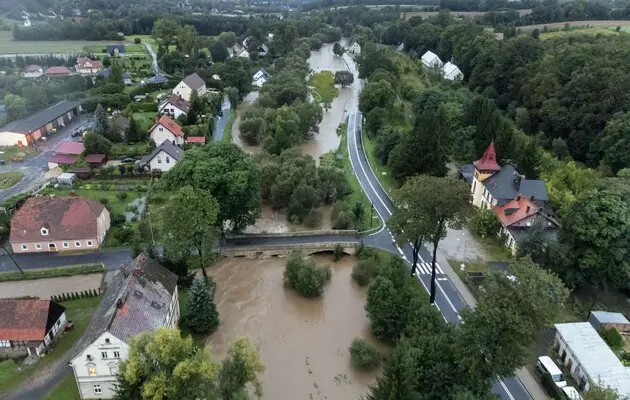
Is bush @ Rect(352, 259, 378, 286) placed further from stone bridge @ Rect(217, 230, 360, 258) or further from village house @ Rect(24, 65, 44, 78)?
village house @ Rect(24, 65, 44, 78)

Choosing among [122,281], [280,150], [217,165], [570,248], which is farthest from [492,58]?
[122,281]

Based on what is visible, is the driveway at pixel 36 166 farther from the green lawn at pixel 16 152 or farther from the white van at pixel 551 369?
the white van at pixel 551 369

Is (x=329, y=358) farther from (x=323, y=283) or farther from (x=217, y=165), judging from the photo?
(x=217, y=165)

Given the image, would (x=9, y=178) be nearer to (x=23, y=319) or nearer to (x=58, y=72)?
(x=23, y=319)

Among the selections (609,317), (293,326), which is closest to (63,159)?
(293,326)

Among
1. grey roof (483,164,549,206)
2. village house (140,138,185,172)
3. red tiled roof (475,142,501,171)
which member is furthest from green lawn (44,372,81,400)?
red tiled roof (475,142,501,171)
